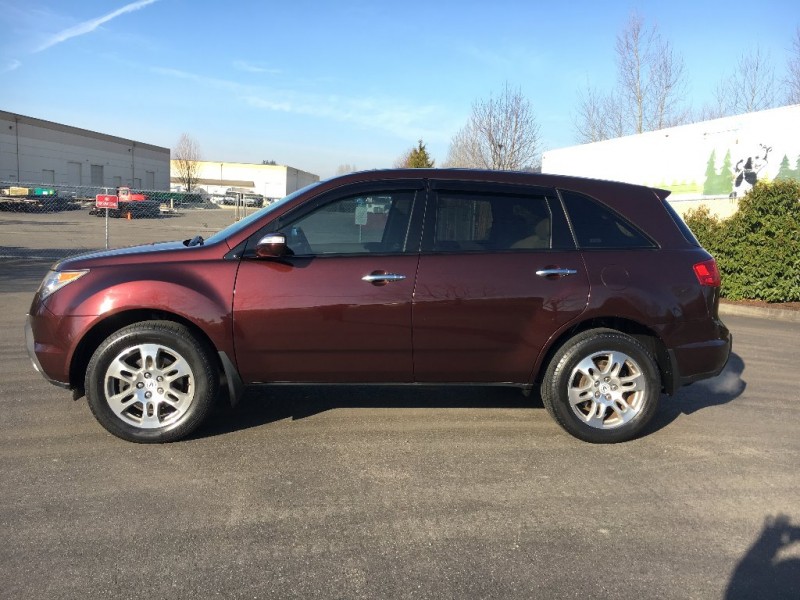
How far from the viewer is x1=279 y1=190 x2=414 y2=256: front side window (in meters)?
4.00

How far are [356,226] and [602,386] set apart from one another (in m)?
2.02

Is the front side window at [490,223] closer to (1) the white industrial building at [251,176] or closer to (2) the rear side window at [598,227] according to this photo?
(2) the rear side window at [598,227]

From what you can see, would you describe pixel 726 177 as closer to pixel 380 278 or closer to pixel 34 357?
pixel 380 278

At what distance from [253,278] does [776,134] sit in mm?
13809

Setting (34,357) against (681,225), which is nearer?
(34,357)

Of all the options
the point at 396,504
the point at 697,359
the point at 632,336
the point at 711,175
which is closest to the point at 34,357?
the point at 396,504

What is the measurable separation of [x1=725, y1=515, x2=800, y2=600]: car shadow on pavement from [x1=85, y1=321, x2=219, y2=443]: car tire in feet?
10.2

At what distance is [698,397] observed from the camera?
5312 millimetres

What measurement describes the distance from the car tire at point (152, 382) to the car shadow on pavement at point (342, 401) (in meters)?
0.42

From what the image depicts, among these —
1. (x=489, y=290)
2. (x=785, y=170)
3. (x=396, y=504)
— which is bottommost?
(x=396, y=504)

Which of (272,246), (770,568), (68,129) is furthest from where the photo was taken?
(68,129)

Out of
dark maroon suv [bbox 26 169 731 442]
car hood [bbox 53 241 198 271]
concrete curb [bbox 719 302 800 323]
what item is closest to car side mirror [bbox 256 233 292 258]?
dark maroon suv [bbox 26 169 731 442]

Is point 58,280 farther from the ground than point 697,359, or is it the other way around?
point 58,280

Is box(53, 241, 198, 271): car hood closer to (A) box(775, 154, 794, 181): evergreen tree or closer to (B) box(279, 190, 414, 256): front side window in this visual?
(B) box(279, 190, 414, 256): front side window
